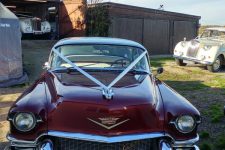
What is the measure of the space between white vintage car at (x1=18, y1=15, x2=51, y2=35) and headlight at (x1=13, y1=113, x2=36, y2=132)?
17.8 meters

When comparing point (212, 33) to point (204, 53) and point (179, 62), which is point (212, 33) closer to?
point (179, 62)

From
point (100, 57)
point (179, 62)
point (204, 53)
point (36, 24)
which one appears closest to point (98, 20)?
point (36, 24)

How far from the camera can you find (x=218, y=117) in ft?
25.5

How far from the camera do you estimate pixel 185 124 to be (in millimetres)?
4344

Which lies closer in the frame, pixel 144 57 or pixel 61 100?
pixel 61 100

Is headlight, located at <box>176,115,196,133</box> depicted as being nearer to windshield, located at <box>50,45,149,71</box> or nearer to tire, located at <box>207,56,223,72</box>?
windshield, located at <box>50,45,149,71</box>

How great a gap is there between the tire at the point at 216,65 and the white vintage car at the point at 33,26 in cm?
990

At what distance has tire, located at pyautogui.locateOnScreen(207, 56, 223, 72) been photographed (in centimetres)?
1648

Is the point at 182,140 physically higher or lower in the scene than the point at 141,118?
lower

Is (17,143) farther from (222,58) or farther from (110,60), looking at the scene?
(222,58)

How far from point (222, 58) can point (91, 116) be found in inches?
551

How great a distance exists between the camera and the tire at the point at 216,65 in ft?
54.1

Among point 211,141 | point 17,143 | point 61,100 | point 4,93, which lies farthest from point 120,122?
point 4,93

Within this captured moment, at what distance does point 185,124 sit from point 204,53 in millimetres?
12507
